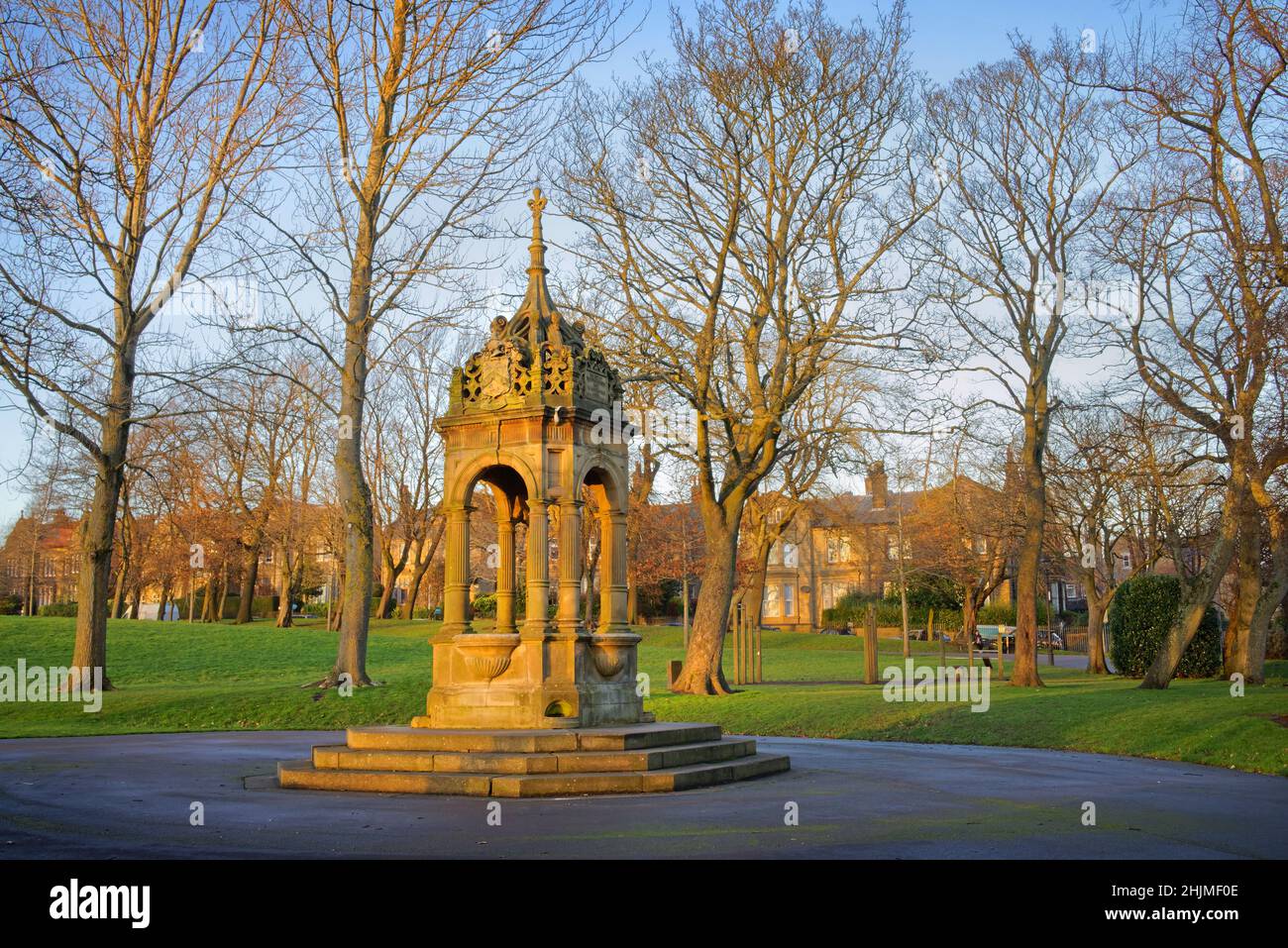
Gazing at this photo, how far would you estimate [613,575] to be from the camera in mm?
15773

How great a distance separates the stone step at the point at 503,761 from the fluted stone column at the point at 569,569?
6.88 ft

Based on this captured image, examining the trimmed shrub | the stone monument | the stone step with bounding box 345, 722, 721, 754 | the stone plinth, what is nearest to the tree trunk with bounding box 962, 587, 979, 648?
the stone monument

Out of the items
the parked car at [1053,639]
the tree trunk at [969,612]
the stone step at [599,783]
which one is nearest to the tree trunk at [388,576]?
the tree trunk at [969,612]

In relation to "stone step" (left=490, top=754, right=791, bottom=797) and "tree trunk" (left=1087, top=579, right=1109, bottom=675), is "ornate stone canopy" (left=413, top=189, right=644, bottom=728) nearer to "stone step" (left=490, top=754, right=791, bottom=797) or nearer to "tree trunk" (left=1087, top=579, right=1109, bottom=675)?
"stone step" (left=490, top=754, right=791, bottom=797)

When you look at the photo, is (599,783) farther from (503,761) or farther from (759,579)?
(759,579)

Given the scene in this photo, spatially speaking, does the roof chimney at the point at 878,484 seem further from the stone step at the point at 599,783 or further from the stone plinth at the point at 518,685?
the stone step at the point at 599,783

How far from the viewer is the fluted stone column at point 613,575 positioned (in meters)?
15.5

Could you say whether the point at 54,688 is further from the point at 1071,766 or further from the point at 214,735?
the point at 1071,766

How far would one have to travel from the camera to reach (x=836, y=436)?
29.8 meters

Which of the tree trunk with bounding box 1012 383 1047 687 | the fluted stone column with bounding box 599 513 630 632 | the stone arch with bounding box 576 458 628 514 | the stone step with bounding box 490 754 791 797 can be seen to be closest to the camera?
the stone step with bounding box 490 754 791 797

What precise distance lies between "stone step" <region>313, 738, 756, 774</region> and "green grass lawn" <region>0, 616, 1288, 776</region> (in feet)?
25.6

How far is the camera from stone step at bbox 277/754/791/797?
11.9 m

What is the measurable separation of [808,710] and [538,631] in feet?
33.1
